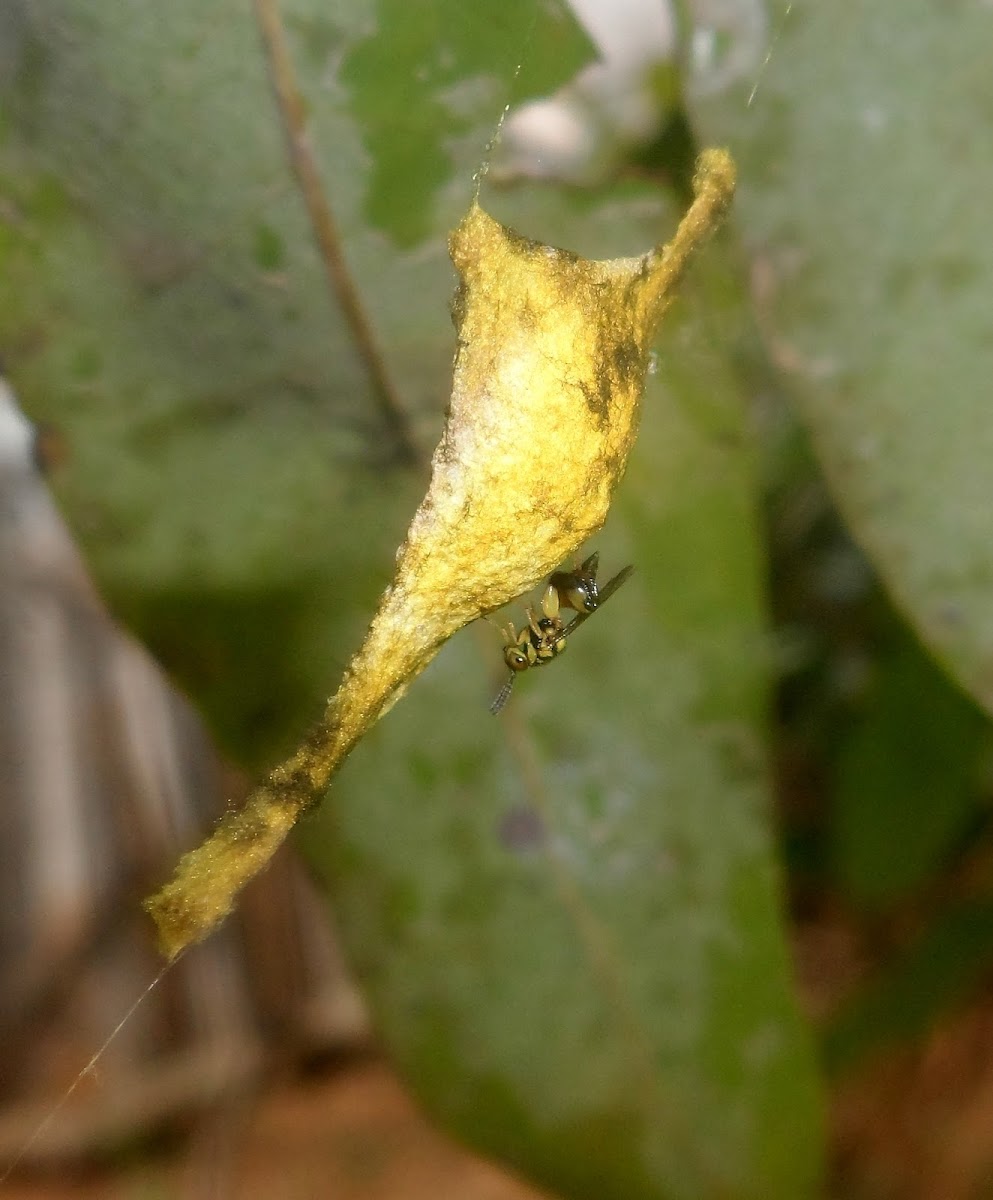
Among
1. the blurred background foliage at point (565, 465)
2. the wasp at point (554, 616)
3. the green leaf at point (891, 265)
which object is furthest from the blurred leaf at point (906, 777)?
the wasp at point (554, 616)

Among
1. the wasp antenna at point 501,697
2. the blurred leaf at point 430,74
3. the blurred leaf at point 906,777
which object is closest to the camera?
the blurred leaf at point 430,74

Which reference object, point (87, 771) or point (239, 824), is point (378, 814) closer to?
point (239, 824)

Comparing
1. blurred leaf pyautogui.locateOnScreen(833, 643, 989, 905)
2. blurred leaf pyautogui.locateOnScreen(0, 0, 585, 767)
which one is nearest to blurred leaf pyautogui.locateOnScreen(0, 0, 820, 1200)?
blurred leaf pyautogui.locateOnScreen(0, 0, 585, 767)

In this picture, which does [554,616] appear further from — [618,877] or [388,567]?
[618,877]

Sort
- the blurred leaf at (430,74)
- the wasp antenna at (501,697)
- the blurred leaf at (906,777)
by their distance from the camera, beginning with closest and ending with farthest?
the blurred leaf at (430,74) → the wasp antenna at (501,697) → the blurred leaf at (906,777)

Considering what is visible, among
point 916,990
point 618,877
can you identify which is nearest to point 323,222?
point 618,877

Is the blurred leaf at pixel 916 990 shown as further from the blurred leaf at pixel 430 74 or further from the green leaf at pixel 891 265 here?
the blurred leaf at pixel 430 74

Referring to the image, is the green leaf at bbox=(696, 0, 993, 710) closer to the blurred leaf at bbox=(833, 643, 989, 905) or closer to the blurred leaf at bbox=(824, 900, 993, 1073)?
the blurred leaf at bbox=(833, 643, 989, 905)
